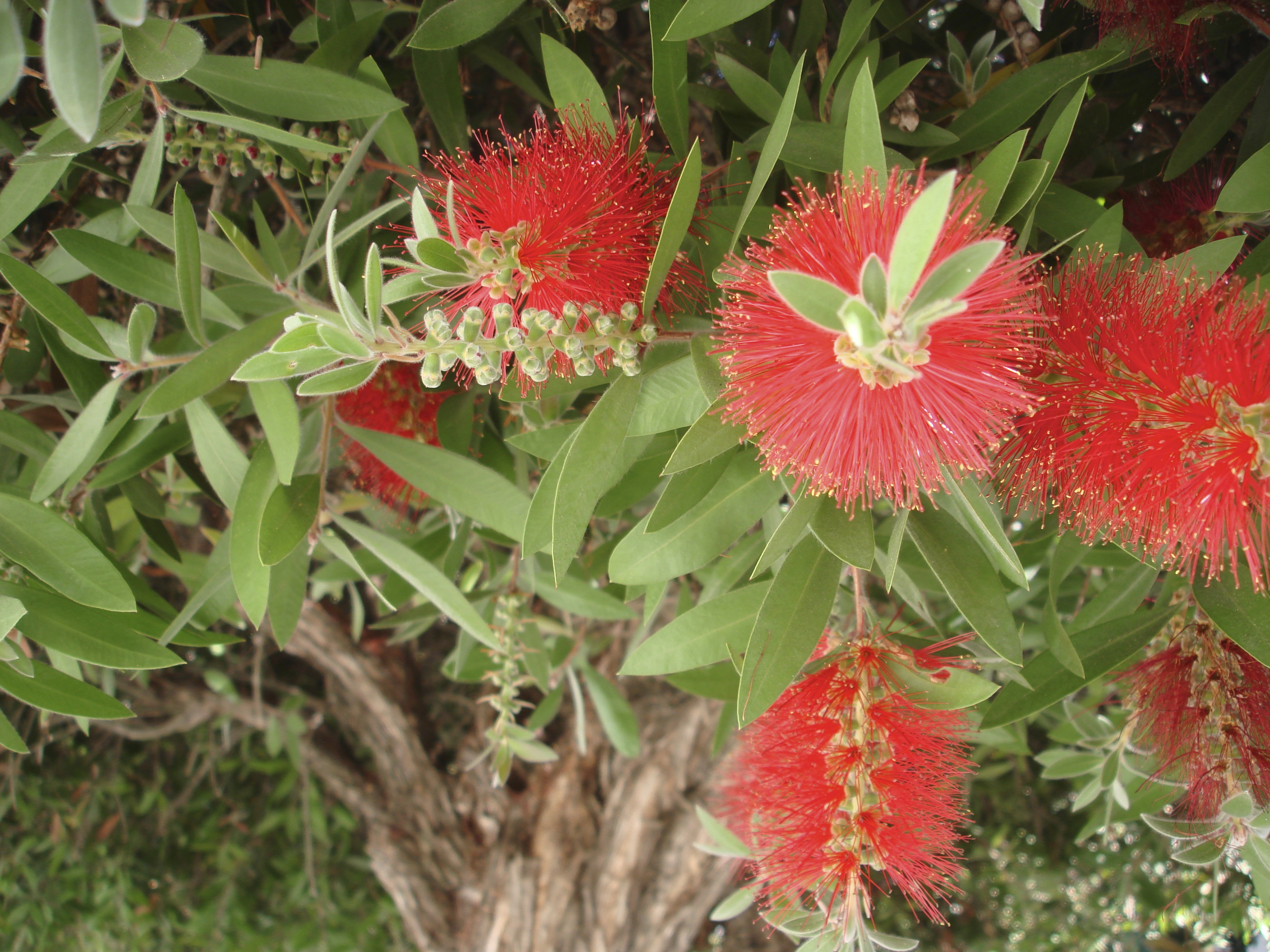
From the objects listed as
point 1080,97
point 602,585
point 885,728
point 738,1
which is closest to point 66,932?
point 602,585

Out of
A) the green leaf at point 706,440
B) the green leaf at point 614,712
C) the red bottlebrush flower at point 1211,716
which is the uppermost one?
the green leaf at point 706,440

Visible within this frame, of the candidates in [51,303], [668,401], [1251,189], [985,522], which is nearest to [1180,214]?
[1251,189]

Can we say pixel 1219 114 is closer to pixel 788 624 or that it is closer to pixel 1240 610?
pixel 1240 610

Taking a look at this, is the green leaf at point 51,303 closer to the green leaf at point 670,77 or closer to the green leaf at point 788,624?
the green leaf at point 670,77

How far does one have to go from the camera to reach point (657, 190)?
2.60 ft

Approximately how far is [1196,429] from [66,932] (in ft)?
9.00

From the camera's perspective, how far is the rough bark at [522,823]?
80.2 inches

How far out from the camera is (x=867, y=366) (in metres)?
0.54

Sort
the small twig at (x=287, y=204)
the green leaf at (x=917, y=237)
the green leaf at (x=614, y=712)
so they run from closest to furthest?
the green leaf at (x=917, y=237)
the small twig at (x=287, y=204)
the green leaf at (x=614, y=712)

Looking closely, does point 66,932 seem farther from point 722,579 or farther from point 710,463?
point 710,463

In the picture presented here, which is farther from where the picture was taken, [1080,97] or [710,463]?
[710,463]

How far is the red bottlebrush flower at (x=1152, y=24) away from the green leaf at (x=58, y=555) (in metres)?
1.18

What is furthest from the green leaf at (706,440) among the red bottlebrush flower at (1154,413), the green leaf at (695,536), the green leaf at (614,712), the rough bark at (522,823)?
the rough bark at (522,823)

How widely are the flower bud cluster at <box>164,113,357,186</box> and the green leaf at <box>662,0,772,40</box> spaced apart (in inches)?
17.9
